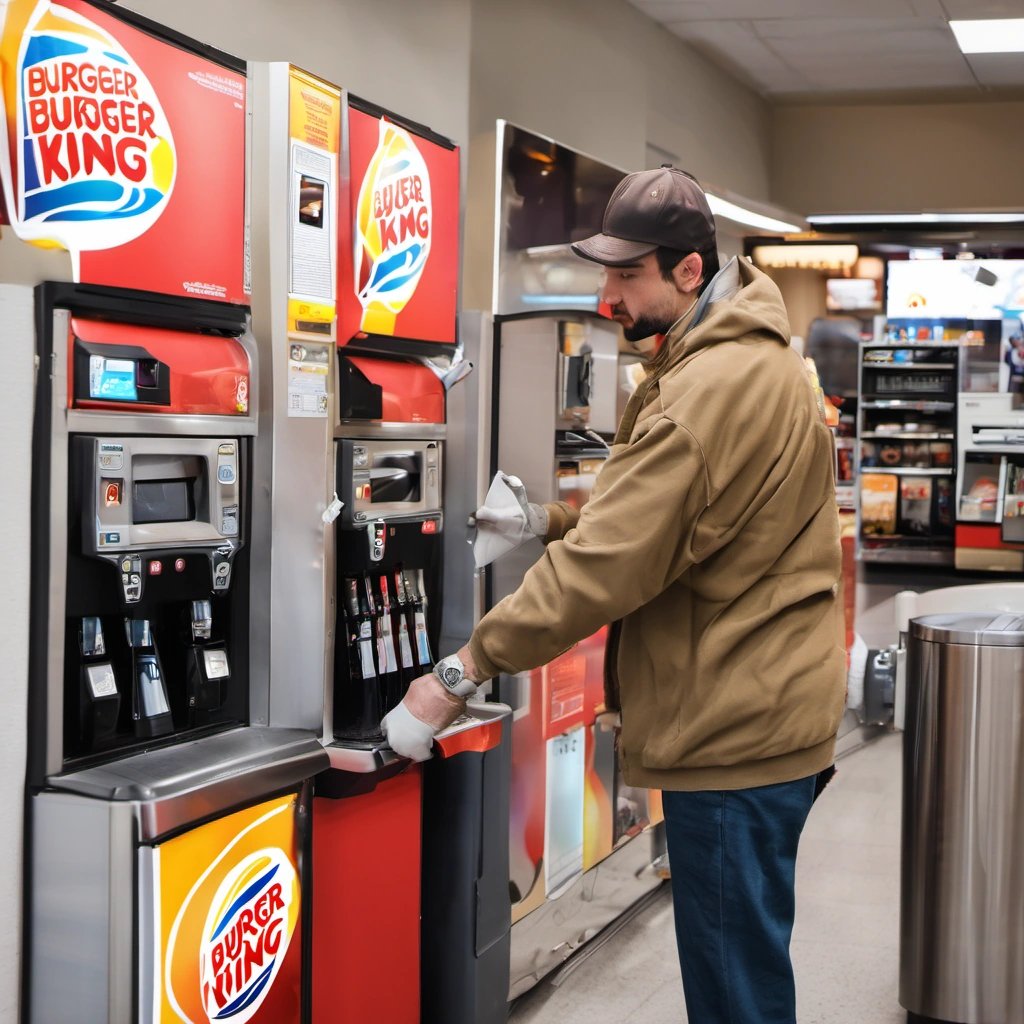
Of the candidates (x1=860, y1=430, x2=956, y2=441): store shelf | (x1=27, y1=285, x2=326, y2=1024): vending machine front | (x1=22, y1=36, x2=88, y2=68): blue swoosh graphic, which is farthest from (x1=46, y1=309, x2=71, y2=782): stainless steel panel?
(x1=860, y1=430, x2=956, y2=441): store shelf

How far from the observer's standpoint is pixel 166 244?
229 cm

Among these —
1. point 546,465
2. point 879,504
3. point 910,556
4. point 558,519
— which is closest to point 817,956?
point 546,465

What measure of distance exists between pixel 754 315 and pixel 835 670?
0.60 meters

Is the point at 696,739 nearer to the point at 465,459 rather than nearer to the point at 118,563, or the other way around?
the point at 118,563

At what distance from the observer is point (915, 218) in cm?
830

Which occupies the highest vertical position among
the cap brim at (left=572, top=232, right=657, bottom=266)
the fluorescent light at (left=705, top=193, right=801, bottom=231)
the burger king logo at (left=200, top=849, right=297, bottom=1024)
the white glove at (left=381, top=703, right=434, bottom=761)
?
the fluorescent light at (left=705, top=193, right=801, bottom=231)

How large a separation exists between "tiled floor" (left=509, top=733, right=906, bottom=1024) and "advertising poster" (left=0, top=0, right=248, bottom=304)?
2.14 metres

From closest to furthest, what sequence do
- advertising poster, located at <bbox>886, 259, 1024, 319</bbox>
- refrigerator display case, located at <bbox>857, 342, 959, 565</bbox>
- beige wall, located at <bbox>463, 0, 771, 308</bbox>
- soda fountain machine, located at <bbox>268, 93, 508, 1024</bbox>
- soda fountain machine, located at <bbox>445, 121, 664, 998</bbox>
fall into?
soda fountain machine, located at <bbox>268, 93, 508, 1024</bbox> < soda fountain machine, located at <bbox>445, 121, 664, 998</bbox> < beige wall, located at <bbox>463, 0, 771, 308</bbox> < advertising poster, located at <bbox>886, 259, 1024, 319</bbox> < refrigerator display case, located at <bbox>857, 342, 959, 565</bbox>

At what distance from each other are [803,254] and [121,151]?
25.3 ft

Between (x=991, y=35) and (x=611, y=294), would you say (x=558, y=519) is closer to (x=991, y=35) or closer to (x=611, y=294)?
(x=611, y=294)

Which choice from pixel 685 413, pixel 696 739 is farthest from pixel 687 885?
pixel 685 413

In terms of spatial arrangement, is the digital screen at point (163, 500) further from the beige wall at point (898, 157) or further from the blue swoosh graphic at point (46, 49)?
the beige wall at point (898, 157)

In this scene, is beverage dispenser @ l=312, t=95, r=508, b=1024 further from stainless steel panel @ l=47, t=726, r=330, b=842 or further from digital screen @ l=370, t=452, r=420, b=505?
stainless steel panel @ l=47, t=726, r=330, b=842

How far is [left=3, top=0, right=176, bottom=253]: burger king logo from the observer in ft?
6.66
